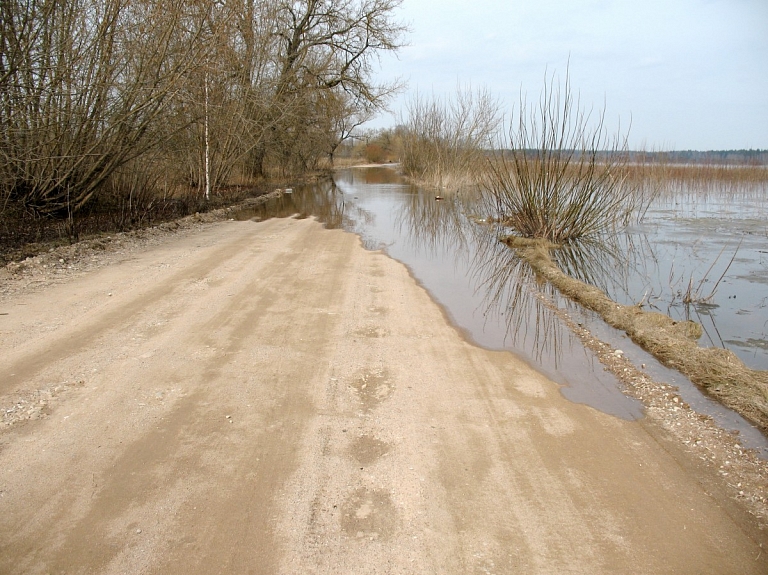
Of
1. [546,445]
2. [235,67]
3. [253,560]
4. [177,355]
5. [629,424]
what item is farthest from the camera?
[235,67]

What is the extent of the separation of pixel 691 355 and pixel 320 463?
157 inches

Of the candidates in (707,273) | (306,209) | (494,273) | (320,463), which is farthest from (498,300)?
(306,209)

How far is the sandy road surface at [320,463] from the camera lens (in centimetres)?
271

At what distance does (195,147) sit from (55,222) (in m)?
8.22

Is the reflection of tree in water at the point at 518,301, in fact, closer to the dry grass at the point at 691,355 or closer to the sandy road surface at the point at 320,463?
the dry grass at the point at 691,355

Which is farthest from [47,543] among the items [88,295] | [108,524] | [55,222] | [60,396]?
[55,222]

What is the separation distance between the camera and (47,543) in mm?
2713

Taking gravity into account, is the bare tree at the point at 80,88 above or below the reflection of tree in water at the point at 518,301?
above

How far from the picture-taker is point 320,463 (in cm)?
344

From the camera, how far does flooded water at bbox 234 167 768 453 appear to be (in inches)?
188

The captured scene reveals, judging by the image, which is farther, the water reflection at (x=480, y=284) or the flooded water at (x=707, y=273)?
the flooded water at (x=707, y=273)

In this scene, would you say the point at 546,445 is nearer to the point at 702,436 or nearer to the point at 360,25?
the point at 702,436

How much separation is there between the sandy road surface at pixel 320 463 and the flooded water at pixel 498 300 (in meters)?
0.43

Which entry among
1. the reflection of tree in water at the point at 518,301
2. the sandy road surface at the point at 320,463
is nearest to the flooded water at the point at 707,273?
the reflection of tree in water at the point at 518,301
